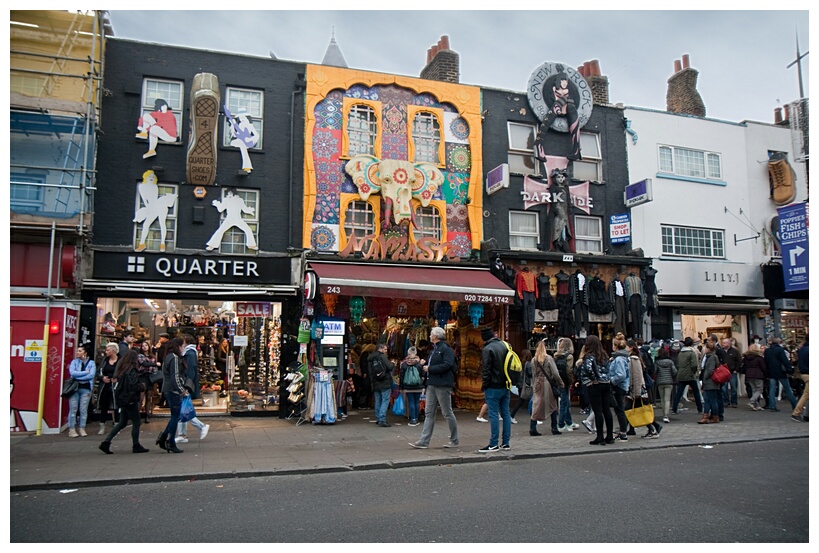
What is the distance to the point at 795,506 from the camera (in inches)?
265

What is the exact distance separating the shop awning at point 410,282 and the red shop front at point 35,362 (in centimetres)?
537

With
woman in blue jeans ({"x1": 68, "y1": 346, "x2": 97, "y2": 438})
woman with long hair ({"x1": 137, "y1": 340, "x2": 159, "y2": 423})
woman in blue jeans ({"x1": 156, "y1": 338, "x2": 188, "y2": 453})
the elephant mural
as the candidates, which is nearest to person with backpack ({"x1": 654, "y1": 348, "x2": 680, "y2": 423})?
the elephant mural

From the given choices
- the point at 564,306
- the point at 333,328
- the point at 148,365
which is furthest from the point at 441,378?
the point at 564,306

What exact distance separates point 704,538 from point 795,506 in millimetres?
1906

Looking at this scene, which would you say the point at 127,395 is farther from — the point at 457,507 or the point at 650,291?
the point at 650,291

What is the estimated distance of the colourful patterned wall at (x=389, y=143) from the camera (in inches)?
635

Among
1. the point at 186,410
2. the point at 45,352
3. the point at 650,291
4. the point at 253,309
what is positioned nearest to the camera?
the point at 186,410

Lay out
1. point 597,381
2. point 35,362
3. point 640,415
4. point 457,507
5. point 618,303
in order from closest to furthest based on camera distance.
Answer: point 457,507 < point 597,381 < point 640,415 < point 35,362 < point 618,303

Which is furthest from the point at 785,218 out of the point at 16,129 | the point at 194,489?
the point at 16,129

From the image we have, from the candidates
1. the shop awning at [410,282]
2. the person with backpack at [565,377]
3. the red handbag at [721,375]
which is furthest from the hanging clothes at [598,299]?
the person with backpack at [565,377]

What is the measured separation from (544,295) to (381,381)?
5693mm

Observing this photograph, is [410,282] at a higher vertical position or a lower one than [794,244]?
lower

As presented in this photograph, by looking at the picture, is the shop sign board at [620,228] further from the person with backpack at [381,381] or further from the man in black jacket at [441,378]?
the man in black jacket at [441,378]

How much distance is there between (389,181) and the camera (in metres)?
16.6
